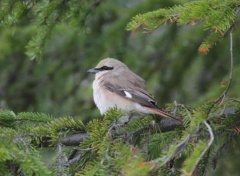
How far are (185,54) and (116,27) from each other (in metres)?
0.96

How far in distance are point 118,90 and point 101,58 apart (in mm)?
1469

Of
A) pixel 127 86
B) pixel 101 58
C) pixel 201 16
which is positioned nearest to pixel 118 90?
pixel 127 86

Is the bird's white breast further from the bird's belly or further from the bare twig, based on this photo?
the bare twig

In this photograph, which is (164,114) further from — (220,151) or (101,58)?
(101,58)

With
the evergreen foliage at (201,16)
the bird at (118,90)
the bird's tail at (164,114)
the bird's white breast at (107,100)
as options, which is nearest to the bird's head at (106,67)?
the bird at (118,90)

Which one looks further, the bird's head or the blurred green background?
the blurred green background

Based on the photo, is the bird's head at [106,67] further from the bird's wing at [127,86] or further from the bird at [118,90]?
the bird's wing at [127,86]

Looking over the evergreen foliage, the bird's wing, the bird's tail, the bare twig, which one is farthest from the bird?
the evergreen foliage

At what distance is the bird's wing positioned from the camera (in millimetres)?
5149

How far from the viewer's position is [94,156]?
3633mm

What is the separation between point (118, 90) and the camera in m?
5.52

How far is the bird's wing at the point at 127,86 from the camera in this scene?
5.15 metres

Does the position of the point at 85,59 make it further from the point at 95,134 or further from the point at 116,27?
the point at 95,134

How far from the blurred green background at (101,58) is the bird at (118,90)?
3.21 feet
